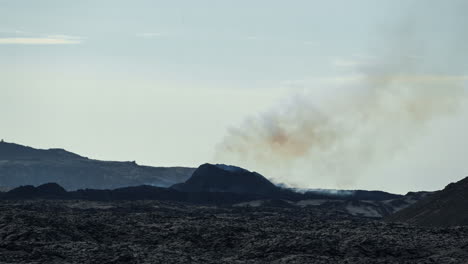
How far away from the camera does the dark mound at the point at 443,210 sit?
95.5 metres

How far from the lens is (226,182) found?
Result: 551ft

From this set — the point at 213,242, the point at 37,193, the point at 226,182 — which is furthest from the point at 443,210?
the point at 226,182

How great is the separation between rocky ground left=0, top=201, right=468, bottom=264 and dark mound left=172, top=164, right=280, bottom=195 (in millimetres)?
82831

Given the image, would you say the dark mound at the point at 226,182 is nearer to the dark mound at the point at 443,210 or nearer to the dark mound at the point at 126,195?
the dark mound at the point at 126,195

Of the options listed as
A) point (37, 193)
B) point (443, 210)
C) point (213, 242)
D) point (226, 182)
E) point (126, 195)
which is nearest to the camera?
point (213, 242)

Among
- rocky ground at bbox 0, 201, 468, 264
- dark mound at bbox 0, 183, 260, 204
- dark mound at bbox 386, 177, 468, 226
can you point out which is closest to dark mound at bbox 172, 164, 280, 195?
dark mound at bbox 0, 183, 260, 204

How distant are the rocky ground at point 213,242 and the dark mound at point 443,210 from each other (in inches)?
613

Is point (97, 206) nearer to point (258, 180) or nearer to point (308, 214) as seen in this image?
point (308, 214)

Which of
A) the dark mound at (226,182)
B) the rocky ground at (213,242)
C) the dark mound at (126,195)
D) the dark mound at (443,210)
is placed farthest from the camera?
the dark mound at (226,182)

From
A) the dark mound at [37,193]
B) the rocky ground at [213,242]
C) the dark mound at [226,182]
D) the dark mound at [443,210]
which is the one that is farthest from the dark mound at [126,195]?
the rocky ground at [213,242]

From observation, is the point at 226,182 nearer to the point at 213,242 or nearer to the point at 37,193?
the point at 37,193

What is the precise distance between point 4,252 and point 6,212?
15800 mm

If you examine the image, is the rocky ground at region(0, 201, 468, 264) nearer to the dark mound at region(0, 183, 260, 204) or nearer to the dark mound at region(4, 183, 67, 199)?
the dark mound at region(4, 183, 67, 199)

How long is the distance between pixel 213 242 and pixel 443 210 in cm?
3708
